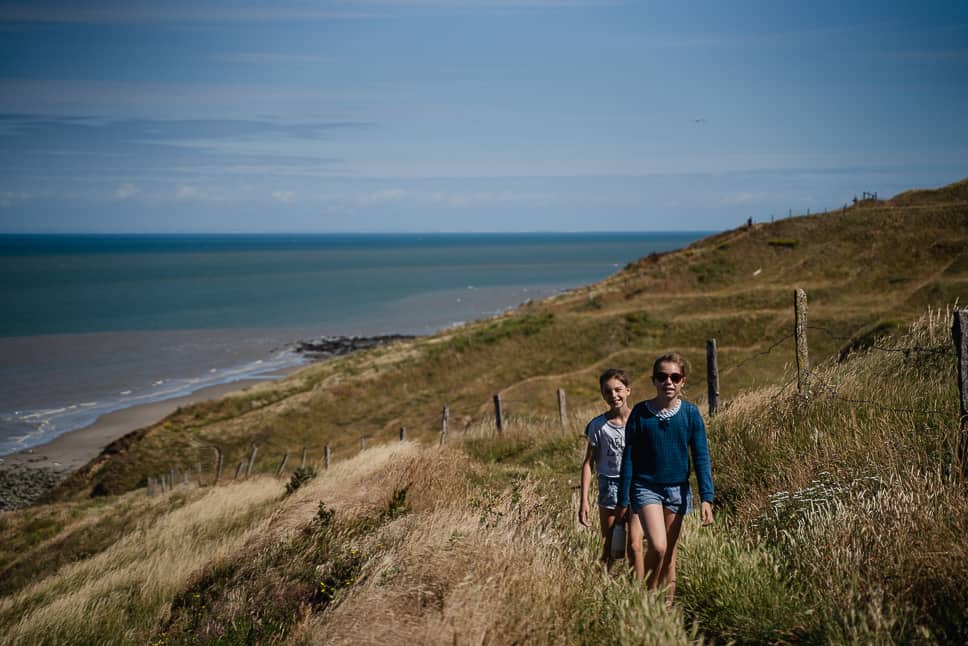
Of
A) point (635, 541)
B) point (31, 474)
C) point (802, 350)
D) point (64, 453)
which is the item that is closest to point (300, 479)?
point (802, 350)

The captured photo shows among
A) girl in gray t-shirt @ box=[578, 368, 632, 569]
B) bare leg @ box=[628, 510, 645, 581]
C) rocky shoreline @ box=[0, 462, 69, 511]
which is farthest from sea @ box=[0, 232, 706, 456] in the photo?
bare leg @ box=[628, 510, 645, 581]

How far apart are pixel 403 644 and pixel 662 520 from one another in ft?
6.41

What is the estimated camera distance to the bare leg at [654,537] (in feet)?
16.6

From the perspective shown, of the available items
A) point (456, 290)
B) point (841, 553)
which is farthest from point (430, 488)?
point (456, 290)

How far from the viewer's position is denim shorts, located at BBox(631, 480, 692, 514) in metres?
5.20

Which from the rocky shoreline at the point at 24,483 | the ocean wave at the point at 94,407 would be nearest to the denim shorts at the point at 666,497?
the rocky shoreline at the point at 24,483

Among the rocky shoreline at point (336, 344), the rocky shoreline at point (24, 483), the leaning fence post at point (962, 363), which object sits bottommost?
the rocky shoreline at point (24, 483)

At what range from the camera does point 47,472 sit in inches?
1410

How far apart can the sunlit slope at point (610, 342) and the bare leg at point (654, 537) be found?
22.5 m

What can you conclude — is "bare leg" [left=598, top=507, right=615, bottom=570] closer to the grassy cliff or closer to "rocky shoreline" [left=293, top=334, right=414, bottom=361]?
the grassy cliff

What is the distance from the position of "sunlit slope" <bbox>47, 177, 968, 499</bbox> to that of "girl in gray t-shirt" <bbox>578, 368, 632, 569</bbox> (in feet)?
71.4

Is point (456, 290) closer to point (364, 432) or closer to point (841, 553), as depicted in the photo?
point (364, 432)

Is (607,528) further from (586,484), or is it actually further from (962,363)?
(962,363)

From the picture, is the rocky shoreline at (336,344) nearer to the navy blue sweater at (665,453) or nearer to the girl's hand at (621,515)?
the girl's hand at (621,515)
